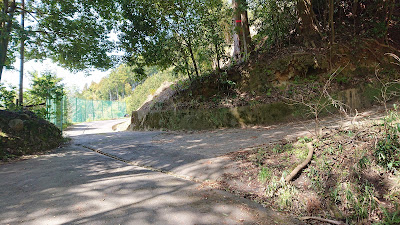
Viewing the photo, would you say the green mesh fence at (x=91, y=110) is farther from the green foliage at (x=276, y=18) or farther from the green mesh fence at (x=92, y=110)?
A: the green foliage at (x=276, y=18)

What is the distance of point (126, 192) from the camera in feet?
12.0

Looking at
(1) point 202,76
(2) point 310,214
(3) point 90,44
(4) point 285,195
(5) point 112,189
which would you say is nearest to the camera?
(2) point 310,214

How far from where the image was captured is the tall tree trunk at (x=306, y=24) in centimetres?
1019

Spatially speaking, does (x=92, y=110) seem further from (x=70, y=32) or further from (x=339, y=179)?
(x=339, y=179)

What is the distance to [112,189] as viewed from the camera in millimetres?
3783

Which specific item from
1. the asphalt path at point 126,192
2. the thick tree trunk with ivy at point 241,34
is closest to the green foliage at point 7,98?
the asphalt path at point 126,192

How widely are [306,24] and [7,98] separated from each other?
1147 centimetres

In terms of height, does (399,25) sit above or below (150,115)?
above

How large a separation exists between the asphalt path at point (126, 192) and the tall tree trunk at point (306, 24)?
680 centimetres

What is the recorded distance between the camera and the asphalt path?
114 inches

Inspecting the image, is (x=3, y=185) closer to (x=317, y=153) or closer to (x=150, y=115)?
(x=317, y=153)

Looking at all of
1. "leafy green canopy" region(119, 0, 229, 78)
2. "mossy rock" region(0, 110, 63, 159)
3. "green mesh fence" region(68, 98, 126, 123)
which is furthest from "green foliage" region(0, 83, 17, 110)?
"green mesh fence" region(68, 98, 126, 123)

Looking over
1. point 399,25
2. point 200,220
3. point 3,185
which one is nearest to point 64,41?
point 3,185

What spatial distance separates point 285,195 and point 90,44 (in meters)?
8.43
